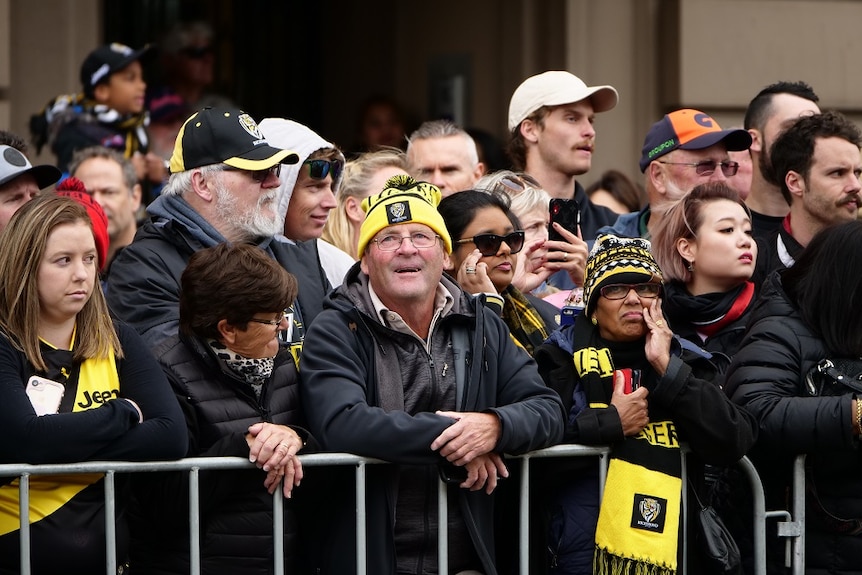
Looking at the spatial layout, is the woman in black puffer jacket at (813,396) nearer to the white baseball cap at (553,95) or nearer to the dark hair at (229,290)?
the dark hair at (229,290)

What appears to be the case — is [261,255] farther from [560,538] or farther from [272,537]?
[560,538]

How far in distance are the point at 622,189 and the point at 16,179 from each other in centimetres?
392

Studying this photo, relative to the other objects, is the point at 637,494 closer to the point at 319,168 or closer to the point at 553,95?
the point at 319,168

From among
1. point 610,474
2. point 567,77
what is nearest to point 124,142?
point 567,77

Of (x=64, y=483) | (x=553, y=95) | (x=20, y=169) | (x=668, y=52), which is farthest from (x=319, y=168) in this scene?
(x=668, y=52)

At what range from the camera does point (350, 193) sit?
6.54m

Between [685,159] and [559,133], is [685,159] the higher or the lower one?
the lower one

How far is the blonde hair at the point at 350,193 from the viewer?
256 inches

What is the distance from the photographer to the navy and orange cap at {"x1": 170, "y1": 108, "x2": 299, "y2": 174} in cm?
534

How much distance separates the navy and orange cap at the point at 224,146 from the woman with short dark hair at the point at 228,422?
0.74 m

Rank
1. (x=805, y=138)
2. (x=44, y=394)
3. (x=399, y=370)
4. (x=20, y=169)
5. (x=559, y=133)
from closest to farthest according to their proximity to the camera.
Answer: (x=44, y=394), (x=399, y=370), (x=20, y=169), (x=805, y=138), (x=559, y=133)

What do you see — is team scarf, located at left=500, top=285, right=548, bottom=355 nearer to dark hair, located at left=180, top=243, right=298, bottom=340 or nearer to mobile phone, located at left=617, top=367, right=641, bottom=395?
mobile phone, located at left=617, top=367, right=641, bottom=395

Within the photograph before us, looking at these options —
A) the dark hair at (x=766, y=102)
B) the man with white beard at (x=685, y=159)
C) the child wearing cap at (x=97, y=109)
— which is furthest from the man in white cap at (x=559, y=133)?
the child wearing cap at (x=97, y=109)

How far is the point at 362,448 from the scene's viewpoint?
14.8 feet
